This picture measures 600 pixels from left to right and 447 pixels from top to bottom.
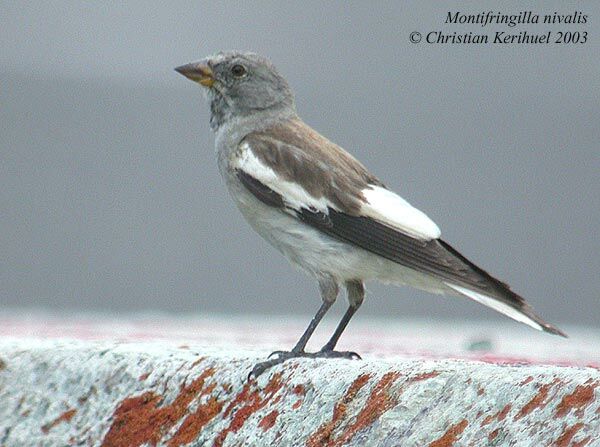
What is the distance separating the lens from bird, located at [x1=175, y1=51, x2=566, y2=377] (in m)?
4.93

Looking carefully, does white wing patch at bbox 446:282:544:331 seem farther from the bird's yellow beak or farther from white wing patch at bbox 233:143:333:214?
A: the bird's yellow beak

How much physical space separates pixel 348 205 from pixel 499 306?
75 cm

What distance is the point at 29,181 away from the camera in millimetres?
12570

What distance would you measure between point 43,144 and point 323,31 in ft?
7.89

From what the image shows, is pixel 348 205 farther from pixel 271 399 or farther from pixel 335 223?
pixel 271 399

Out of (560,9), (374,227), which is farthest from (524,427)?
(560,9)

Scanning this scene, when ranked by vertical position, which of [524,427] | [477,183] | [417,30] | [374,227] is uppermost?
[417,30]

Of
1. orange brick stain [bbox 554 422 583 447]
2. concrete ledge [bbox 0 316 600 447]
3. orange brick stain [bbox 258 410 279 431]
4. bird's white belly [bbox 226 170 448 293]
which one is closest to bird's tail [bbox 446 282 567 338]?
bird's white belly [bbox 226 170 448 293]

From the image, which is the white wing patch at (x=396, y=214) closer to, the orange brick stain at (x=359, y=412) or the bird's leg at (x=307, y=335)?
the bird's leg at (x=307, y=335)

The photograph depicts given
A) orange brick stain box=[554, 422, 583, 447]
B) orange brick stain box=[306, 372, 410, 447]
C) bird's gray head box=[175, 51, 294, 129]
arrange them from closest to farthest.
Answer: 1. orange brick stain box=[554, 422, 583, 447]
2. orange brick stain box=[306, 372, 410, 447]
3. bird's gray head box=[175, 51, 294, 129]

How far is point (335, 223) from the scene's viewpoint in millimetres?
5230

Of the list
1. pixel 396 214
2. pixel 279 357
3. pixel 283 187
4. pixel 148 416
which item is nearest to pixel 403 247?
pixel 396 214

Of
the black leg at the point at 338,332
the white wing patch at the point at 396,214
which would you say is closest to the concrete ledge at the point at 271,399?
the black leg at the point at 338,332

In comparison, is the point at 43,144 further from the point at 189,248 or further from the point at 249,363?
the point at 249,363
